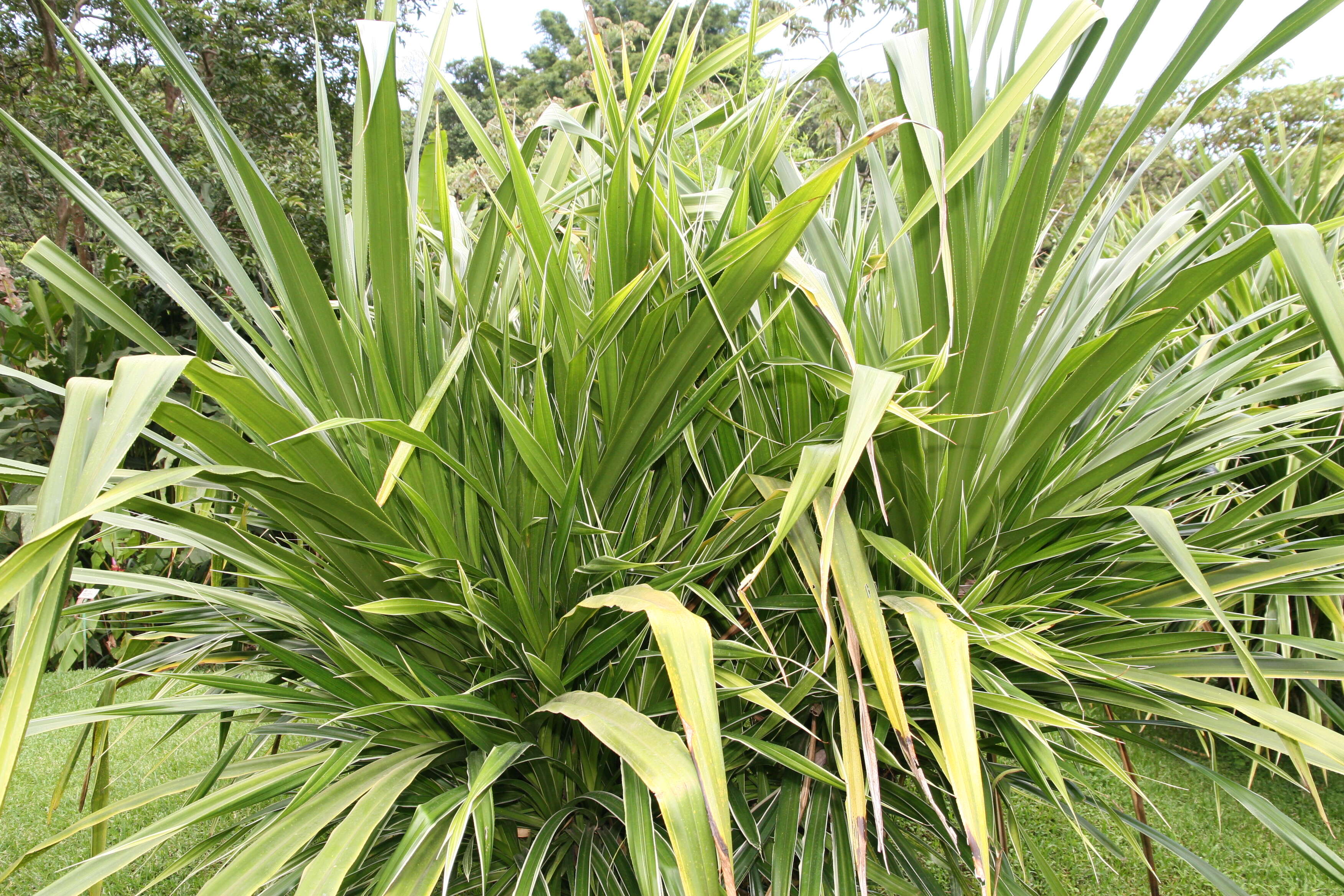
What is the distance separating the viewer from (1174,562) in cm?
77

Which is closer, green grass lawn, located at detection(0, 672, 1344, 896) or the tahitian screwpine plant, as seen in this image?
the tahitian screwpine plant

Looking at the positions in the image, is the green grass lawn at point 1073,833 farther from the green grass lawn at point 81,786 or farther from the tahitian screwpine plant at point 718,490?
the tahitian screwpine plant at point 718,490

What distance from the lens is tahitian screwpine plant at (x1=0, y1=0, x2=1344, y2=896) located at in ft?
2.71

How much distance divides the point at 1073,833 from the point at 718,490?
70.6 inches

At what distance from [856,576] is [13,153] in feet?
32.9

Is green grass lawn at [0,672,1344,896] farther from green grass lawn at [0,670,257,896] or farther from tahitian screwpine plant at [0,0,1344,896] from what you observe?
tahitian screwpine plant at [0,0,1344,896]

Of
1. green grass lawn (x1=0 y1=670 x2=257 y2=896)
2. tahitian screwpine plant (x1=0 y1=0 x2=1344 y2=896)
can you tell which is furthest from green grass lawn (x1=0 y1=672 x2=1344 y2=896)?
tahitian screwpine plant (x1=0 y1=0 x2=1344 y2=896)

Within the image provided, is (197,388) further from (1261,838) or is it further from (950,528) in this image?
(1261,838)

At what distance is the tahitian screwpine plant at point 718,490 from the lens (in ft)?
2.71

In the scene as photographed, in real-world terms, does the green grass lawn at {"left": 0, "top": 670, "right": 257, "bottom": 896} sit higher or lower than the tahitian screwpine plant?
lower

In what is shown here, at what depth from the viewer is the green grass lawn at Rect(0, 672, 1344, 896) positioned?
1.88 meters

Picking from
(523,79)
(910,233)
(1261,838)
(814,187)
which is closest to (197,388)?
(814,187)

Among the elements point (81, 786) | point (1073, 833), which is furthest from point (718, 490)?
point (81, 786)

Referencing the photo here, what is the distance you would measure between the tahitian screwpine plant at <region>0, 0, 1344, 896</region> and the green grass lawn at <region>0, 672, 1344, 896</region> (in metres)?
0.68
